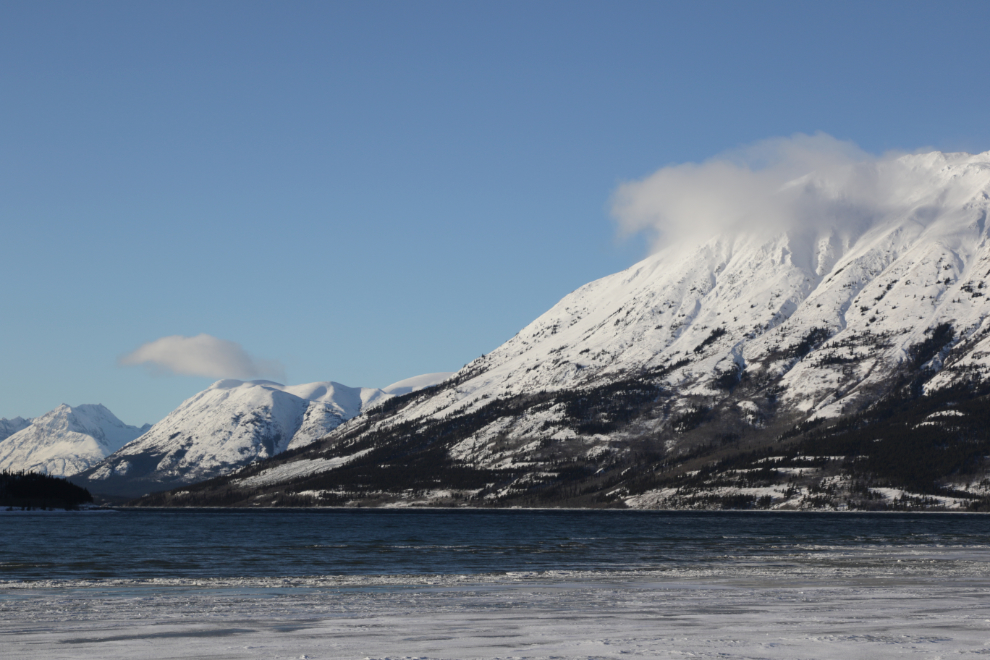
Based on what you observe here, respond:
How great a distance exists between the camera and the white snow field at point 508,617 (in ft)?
123

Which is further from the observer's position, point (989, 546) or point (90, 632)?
point (989, 546)

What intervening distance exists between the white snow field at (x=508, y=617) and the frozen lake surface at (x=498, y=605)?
0.14 metres

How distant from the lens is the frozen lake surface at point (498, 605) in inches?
1508

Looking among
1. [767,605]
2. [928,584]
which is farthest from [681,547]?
[767,605]

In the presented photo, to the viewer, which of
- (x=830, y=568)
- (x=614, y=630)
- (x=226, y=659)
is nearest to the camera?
(x=226, y=659)

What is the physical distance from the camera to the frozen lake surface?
38.3 meters

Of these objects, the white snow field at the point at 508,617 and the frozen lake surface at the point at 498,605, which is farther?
the frozen lake surface at the point at 498,605

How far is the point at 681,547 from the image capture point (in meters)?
124

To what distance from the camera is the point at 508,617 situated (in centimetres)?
4853

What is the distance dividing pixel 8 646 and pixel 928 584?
55.6m

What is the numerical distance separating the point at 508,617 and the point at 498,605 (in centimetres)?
614

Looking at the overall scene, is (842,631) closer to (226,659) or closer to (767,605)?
(767,605)

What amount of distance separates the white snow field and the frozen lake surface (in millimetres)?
140

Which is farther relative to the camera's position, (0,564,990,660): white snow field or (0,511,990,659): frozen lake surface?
(0,511,990,659): frozen lake surface
